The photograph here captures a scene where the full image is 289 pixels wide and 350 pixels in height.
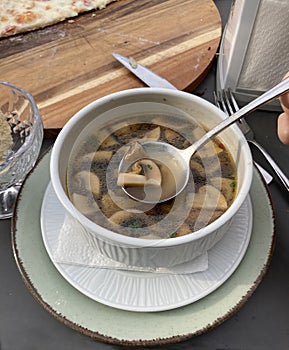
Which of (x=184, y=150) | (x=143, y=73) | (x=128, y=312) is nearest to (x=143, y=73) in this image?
(x=143, y=73)

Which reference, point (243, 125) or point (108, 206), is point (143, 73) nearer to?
point (243, 125)

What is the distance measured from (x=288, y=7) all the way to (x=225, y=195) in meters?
0.44

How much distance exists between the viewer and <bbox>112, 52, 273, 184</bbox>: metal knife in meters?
1.26

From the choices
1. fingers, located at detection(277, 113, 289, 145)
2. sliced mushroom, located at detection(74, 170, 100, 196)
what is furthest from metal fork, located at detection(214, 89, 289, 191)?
sliced mushroom, located at detection(74, 170, 100, 196)

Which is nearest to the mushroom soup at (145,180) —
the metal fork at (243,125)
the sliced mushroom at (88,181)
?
the sliced mushroom at (88,181)

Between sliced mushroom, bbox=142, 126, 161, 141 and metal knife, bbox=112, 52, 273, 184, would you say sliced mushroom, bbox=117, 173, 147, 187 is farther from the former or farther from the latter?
metal knife, bbox=112, 52, 273, 184

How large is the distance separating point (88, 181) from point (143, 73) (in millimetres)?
502

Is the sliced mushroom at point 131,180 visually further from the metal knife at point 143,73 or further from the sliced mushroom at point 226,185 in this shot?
the metal knife at point 143,73

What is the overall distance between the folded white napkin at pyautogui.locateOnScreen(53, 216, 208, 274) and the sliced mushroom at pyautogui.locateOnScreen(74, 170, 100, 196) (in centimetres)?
7

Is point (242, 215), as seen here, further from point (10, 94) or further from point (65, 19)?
point (65, 19)

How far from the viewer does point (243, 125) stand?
3.88ft

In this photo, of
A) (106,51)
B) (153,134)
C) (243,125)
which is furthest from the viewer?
(106,51)

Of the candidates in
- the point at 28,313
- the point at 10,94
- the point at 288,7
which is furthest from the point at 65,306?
the point at 288,7

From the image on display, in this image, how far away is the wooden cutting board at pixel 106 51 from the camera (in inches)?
51.7
